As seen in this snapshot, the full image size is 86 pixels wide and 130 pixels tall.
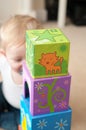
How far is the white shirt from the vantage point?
120 centimetres

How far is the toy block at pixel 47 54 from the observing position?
0.81 metres

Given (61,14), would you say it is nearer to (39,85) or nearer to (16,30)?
(16,30)

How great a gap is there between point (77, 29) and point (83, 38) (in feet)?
0.65

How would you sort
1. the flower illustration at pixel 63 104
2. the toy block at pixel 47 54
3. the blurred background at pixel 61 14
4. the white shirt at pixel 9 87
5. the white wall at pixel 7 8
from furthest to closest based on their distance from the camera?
1. the white wall at pixel 7 8
2. the blurred background at pixel 61 14
3. the white shirt at pixel 9 87
4. the flower illustration at pixel 63 104
5. the toy block at pixel 47 54

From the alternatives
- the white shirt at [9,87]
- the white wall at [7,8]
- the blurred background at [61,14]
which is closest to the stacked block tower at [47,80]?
the white shirt at [9,87]

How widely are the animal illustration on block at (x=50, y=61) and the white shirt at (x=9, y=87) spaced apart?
0.38 metres

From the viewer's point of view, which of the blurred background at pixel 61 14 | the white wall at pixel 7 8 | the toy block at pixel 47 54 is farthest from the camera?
the white wall at pixel 7 8

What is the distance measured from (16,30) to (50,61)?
32 cm

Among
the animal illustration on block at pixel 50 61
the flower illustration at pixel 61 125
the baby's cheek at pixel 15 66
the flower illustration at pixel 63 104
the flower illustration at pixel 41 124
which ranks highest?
the animal illustration on block at pixel 50 61

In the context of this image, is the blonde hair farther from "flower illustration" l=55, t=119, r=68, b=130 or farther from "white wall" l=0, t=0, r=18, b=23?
"white wall" l=0, t=0, r=18, b=23

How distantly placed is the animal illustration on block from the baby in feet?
0.87

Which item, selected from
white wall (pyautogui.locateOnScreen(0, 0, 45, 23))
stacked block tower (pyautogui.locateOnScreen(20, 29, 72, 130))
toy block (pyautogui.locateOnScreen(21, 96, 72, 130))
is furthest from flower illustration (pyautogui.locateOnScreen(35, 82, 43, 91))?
white wall (pyautogui.locateOnScreen(0, 0, 45, 23))

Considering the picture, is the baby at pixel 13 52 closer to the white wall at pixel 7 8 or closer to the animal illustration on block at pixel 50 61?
the animal illustration on block at pixel 50 61

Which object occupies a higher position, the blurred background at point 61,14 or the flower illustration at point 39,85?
the flower illustration at point 39,85
